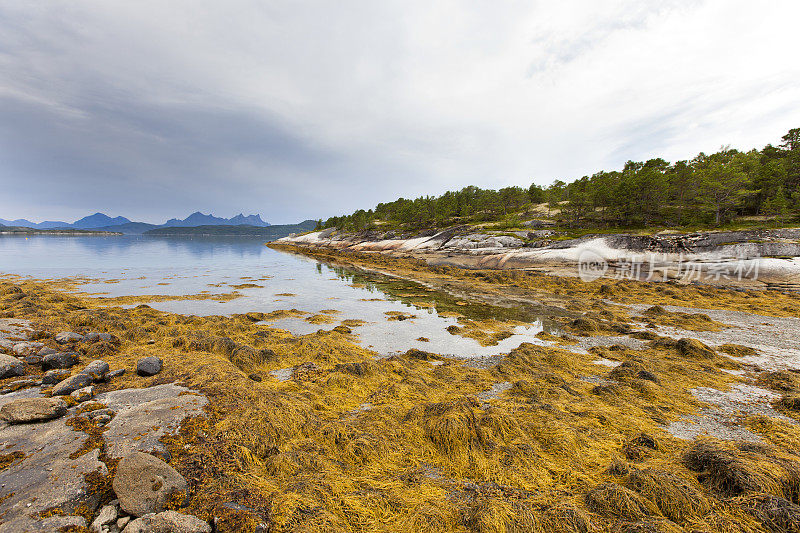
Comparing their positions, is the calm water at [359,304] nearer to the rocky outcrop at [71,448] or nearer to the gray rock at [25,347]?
the rocky outcrop at [71,448]

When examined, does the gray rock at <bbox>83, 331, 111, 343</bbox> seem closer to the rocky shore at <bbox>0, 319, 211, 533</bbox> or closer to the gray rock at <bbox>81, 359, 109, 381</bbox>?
the rocky shore at <bbox>0, 319, 211, 533</bbox>

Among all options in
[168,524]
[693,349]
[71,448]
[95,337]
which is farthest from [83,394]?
[693,349]

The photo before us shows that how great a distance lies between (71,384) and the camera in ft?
21.8

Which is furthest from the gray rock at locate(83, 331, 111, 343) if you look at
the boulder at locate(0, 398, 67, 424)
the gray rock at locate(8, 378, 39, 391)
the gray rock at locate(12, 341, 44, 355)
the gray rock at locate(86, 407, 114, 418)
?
the gray rock at locate(86, 407, 114, 418)

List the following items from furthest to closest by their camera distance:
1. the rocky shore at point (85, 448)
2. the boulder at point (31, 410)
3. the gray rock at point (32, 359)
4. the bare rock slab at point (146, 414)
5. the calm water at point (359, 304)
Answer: the calm water at point (359, 304) → the gray rock at point (32, 359) → the boulder at point (31, 410) → the bare rock slab at point (146, 414) → the rocky shore at point (85, 448)

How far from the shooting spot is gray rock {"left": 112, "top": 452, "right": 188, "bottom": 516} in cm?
363

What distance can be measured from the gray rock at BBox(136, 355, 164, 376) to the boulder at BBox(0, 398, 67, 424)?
2.35 m

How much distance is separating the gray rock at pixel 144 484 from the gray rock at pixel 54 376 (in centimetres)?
538

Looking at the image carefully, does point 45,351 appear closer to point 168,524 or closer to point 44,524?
point 44,524

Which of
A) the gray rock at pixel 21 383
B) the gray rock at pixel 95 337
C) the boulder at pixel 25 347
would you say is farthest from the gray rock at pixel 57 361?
the gray rock at pixel 95 337

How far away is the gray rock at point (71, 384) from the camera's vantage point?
251 inches

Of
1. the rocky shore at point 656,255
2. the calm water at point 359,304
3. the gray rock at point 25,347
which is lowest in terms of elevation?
the calm water at point 359,304

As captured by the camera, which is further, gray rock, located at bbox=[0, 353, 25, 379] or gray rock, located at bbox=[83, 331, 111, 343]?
gray rock, located at bbox=[83, 331, 111, 343]

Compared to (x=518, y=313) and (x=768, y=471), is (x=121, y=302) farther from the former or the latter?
(x=768, y=471)
